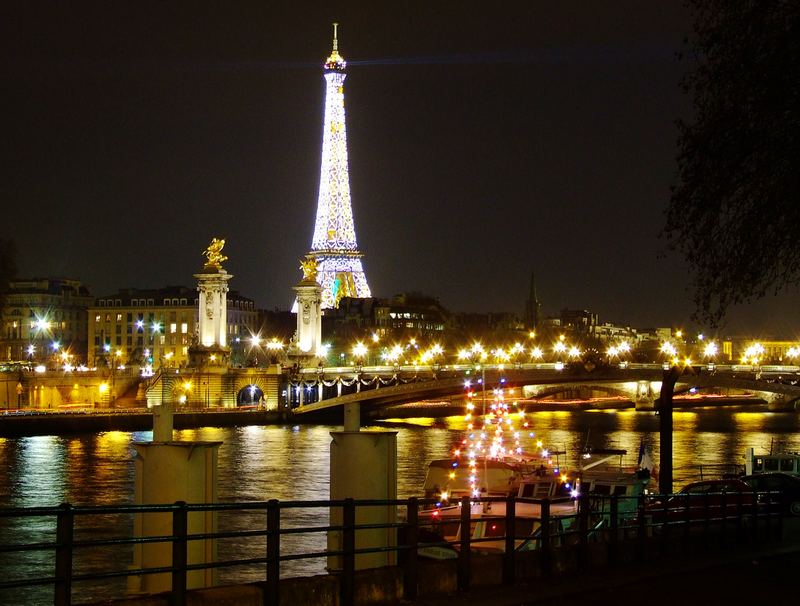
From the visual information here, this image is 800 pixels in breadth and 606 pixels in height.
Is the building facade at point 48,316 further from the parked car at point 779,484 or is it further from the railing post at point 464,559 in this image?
the railing post at point 464,559

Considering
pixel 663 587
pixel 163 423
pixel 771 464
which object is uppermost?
pixel 163 423

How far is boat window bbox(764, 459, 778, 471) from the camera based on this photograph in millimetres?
30227

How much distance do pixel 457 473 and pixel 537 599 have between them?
1421 centimetres

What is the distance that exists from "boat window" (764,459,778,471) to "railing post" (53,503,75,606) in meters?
24.5

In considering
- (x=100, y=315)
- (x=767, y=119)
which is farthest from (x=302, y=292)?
(x=767, y=119)

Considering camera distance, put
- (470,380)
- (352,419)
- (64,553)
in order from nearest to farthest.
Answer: (64,553), (352,419), (470,380)

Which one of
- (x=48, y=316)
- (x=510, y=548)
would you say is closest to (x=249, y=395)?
(x=48, y=316)

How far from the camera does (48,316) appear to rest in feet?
421

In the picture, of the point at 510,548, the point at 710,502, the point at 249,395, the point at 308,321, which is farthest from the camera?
the point at 308,321

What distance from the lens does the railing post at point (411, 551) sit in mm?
10336

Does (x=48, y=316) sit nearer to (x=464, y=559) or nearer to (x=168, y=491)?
(x=464, y=559)

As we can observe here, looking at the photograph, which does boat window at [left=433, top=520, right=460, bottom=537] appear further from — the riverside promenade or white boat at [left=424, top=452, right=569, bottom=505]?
the riverside promenade

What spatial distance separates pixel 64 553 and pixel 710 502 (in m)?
15.1

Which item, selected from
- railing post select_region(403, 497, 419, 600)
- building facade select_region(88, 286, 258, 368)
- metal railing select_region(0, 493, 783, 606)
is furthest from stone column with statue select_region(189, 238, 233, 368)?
railing post select_region(403, 497, 419, 600)
